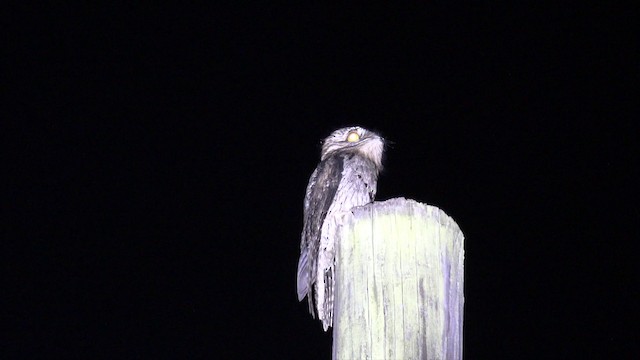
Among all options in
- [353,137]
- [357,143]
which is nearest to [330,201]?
[357,143]

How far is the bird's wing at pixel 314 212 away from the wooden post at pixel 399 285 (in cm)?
273

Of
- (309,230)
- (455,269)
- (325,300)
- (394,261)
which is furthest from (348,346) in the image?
(309,230)

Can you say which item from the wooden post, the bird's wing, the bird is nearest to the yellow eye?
the bird

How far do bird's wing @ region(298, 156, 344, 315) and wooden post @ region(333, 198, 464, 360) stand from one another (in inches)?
107

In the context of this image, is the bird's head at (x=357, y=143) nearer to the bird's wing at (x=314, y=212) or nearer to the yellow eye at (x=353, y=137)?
the yellow eye at (x=353, y=137)

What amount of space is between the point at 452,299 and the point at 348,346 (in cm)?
33

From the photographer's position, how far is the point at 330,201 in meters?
5.14

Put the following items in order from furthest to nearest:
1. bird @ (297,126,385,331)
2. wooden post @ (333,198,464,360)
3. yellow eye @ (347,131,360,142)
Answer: yellow eye @ (347,131,360,142), bird @ (297,126,385,331), wooden post @ (333,198,464,360)

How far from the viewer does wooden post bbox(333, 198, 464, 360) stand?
70.4 inches

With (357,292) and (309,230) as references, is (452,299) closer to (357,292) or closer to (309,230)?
(357,292)

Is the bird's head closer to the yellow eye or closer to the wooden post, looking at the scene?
the yellow eye

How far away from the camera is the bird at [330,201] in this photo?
4812 mm

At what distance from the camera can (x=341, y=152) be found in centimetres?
568

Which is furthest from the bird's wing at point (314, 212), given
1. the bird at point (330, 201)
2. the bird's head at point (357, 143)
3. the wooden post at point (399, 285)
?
the wooden post at point (399, 285)
